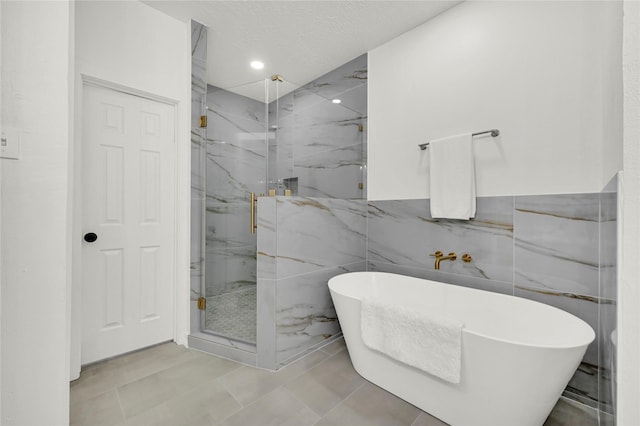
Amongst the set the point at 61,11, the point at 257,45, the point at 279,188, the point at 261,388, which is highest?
the point at 257,45

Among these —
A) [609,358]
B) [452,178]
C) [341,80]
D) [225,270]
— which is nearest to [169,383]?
[225,270]

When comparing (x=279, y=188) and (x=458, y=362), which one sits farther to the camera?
(x=279, y=188)

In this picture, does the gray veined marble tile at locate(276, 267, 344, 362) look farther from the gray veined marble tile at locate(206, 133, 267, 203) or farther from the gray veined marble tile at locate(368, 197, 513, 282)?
the gray veined marble tile at locate(206, 133, 267, 203)

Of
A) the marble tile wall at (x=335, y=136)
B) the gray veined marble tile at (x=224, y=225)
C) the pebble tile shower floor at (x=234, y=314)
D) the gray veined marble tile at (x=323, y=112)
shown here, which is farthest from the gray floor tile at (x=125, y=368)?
the gray veined marble tile at (x=323, y=112)

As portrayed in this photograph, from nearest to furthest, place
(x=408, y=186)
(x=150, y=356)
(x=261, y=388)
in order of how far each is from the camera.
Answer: (x=261, y=388)
(x=150, y=356)
(x=408, y=186)

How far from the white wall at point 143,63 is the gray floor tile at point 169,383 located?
37 centimetres

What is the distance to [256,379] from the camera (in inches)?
71.4

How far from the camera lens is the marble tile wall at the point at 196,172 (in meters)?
2.26

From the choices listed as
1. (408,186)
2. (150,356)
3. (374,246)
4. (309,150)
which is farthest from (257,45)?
(150,356)

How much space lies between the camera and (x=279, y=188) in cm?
209

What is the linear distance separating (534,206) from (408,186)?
900mm

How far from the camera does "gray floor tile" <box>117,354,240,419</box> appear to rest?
5.20 ft

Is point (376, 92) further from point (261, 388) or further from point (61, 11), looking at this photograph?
point (261, 388)

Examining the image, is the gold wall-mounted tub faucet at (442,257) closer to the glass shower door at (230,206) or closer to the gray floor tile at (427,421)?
the gray floor tile at (427,421)
